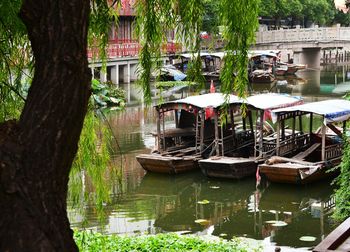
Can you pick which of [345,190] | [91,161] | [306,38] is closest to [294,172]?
[345,190]

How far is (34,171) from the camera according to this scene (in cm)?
267

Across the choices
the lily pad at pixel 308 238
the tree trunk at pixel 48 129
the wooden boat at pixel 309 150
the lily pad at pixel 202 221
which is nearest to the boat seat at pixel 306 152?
the wooden boat at pixel 309 150

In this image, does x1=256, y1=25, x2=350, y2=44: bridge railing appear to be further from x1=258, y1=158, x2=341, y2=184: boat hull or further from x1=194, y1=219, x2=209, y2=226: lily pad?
x1=194, y1=219, x2=209, y2=226: lily pad

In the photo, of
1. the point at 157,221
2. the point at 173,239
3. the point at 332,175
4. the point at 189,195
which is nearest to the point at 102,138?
the point at 173,239

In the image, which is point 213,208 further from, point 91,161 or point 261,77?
point 261,77

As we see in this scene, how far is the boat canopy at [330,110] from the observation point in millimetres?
14750

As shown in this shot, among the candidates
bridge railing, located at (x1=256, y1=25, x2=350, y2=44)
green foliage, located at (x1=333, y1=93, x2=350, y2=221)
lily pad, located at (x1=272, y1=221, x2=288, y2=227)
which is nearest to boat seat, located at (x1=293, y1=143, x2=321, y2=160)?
lily pad, located at (x1=272, y1=221, x2=288, y2=227)

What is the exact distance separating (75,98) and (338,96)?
29.1 meters

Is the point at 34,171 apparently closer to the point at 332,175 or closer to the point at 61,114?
the point at 61,114

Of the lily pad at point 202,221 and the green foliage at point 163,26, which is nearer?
the green foliage at point 163,26

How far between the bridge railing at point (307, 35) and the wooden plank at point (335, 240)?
3718 cm

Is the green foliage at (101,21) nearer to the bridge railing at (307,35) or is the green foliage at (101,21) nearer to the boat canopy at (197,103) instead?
the boat canopy at (197,103)

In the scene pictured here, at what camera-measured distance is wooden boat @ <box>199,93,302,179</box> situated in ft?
49.6

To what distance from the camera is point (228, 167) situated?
1504 centimetres
